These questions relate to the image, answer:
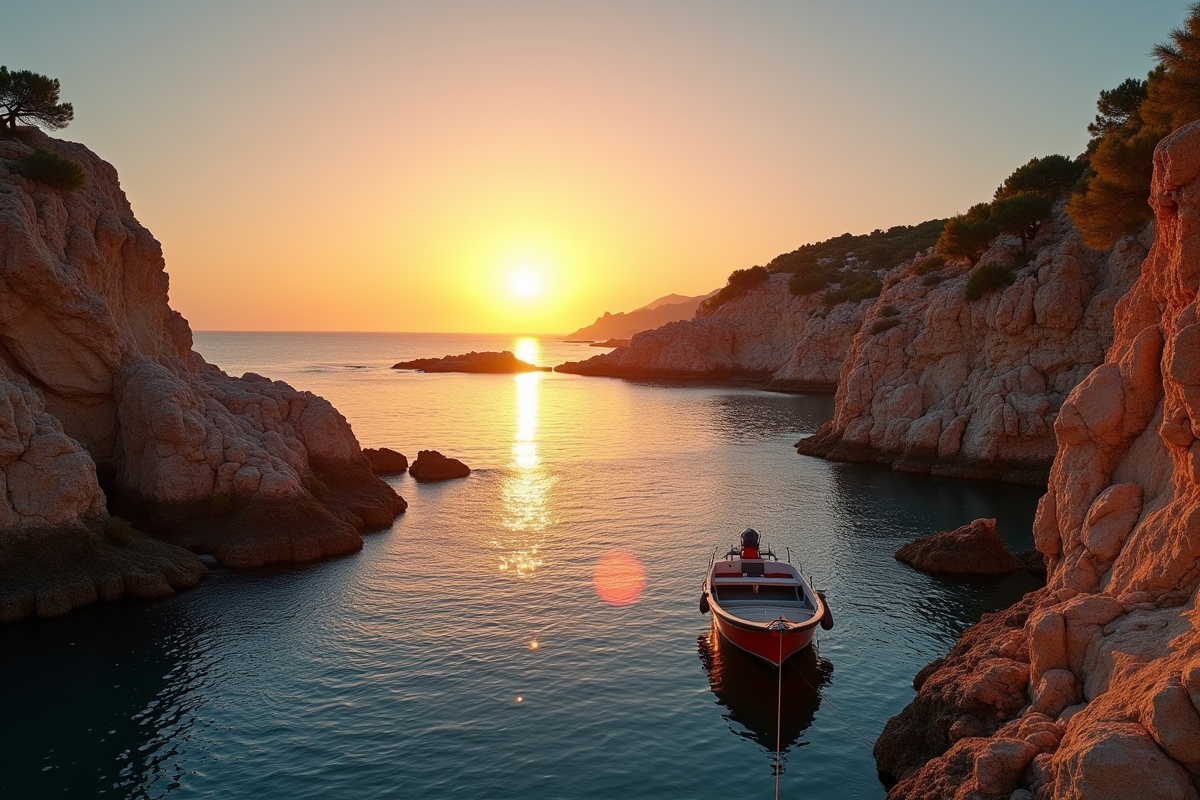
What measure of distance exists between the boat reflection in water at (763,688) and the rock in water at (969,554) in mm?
14176

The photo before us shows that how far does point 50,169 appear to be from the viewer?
49375 mm

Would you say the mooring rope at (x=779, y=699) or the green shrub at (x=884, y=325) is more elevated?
the green shrub at (x=884, y=325)

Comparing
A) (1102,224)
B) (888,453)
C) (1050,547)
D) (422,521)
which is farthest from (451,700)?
(888,453)

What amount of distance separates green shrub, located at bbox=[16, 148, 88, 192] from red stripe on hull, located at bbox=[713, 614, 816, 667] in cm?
4683

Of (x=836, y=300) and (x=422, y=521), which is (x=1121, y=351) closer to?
(x=422, y=521)

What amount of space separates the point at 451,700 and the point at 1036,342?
60347 millimetres

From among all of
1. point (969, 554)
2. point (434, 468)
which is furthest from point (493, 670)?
point (434, 468)

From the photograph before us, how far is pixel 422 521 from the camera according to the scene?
58.8 metres

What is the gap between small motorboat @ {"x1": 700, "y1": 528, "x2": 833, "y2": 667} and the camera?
104ft

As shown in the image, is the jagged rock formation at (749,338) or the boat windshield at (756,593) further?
the jagged rock formation at (749,338)

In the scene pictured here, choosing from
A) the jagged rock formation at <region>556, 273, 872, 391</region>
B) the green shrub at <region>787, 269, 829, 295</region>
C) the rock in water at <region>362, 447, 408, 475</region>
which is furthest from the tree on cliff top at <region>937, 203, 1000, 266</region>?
the green shrub at <region>787, 269, 829, 295</region>

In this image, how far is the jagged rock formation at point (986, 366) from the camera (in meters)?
66.4

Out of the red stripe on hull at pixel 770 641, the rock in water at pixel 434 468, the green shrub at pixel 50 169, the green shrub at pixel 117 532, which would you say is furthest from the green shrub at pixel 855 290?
the green shrub at pixel 117 532

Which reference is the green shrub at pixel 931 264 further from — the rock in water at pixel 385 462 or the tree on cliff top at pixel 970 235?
the rock in water at pixel 385 462
